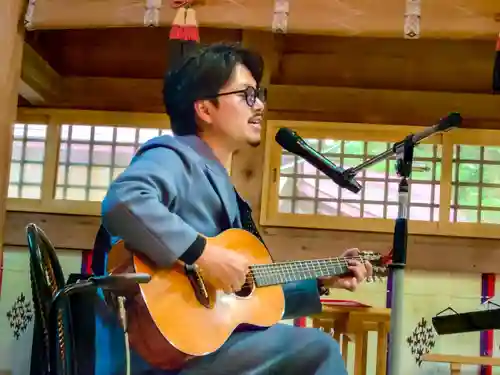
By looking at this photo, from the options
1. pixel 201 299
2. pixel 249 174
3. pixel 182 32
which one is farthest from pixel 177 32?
pixel 201 299

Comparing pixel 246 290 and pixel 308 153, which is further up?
pixel 308 153

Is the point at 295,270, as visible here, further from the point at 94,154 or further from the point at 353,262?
the point at 94,154

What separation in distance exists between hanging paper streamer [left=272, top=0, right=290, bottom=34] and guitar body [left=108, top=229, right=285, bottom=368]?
156 cm

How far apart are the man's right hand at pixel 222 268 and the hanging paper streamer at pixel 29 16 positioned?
6.34 feet

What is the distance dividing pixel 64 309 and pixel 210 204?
1.51ft

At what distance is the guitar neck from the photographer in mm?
1788

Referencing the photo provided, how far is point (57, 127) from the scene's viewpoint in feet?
13.6

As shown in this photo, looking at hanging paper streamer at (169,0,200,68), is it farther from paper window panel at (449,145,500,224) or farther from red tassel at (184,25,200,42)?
paper window panel at (449,145,500,224)

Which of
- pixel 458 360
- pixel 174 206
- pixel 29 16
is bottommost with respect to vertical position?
pixel 458 360

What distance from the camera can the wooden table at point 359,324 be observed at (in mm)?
2918

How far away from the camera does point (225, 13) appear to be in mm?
3123

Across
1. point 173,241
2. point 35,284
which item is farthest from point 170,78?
point 35,284

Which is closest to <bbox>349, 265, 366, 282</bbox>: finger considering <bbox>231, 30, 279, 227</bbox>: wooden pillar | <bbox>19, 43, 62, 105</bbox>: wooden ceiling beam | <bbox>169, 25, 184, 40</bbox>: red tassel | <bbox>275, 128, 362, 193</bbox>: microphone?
<bbox>275, 128, 362, 193</bbox>: microphone

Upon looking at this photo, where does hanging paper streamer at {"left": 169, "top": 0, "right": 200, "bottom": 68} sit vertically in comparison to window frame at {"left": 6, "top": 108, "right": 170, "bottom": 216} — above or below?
above
